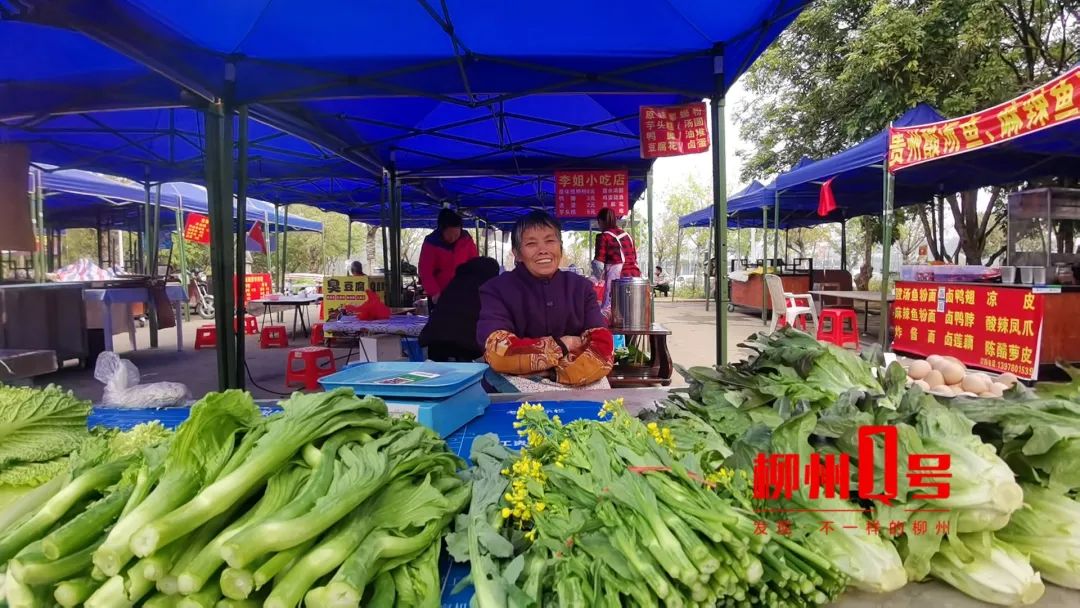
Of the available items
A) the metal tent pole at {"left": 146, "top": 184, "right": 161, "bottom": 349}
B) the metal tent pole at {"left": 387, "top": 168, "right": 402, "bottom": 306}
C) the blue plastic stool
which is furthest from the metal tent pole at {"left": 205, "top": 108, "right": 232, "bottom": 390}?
the metal tent pole at {"left": 146, "top": 184, "right": 161, "bottom": 349}

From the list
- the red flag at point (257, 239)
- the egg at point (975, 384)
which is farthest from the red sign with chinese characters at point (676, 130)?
the red flag at point (257, 239)

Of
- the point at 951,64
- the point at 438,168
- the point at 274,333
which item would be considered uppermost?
the point at 951,64

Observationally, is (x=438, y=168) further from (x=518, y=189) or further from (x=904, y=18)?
(x=904, y=18)

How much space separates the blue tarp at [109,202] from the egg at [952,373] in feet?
34.1

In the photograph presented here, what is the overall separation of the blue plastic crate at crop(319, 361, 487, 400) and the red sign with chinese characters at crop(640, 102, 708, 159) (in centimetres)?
349

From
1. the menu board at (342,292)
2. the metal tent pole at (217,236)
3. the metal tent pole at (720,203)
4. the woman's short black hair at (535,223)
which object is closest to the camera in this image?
the woman's short black hair at (535,223)

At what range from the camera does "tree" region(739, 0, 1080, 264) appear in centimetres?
1045

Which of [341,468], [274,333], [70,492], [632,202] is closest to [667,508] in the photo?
[341,468]

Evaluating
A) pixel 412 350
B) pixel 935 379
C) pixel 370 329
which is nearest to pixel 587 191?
pixel 412 350

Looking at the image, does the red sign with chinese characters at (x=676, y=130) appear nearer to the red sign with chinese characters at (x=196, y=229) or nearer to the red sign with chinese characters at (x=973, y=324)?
the red sign with chinese characters at (x=973, y=324)

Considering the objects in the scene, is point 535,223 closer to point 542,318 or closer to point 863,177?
point 542,318

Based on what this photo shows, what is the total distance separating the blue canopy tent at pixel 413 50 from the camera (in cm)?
305

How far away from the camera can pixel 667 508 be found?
91cm

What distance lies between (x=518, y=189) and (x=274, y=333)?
17.3 ft
